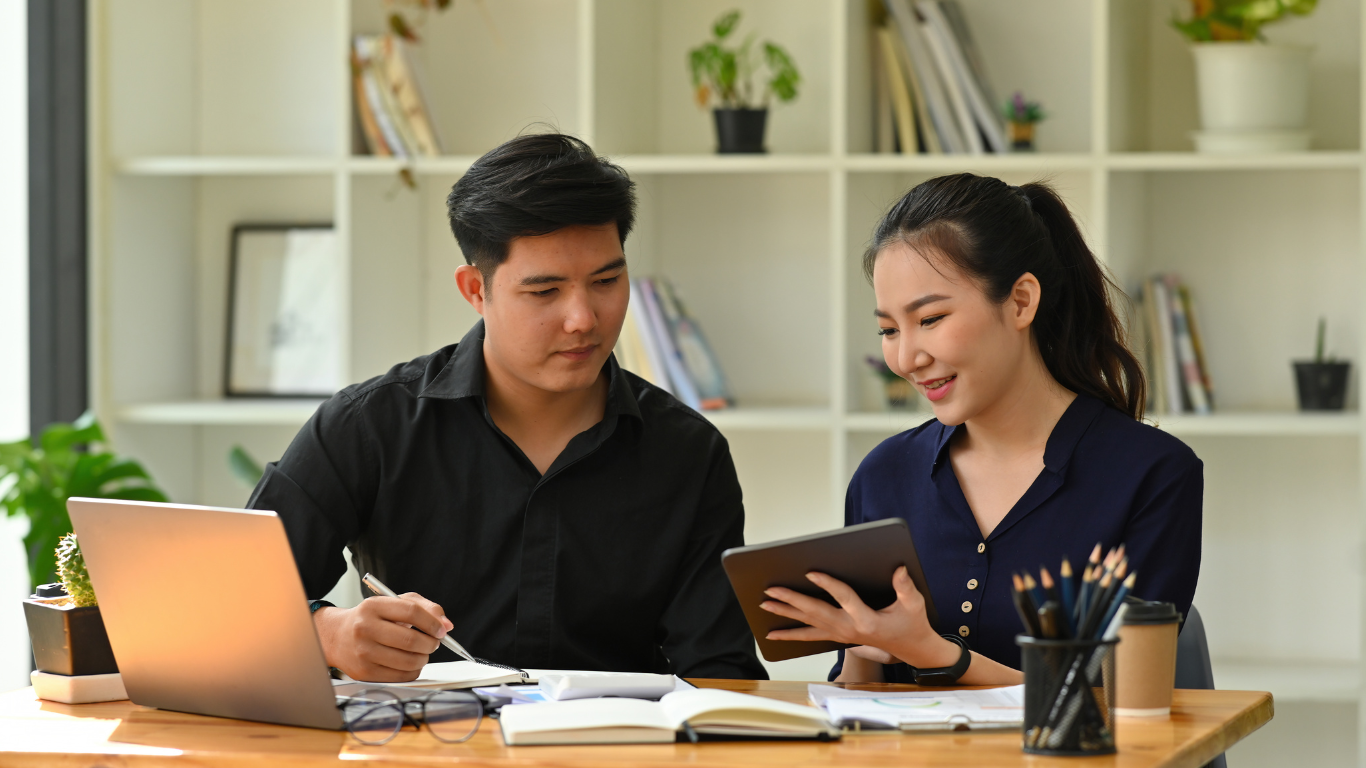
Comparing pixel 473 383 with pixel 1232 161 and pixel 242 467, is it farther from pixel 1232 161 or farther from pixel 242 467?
pixel 1232 161

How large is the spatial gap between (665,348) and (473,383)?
955 millimetres

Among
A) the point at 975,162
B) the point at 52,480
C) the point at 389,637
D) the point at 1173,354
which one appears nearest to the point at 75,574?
the point at 389,637

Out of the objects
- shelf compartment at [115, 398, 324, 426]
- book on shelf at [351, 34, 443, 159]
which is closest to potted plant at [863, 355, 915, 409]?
book on shelf at [351, 34, 443, 159]

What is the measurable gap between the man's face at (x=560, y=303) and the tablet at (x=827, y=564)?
470 mm

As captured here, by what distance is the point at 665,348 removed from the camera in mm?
2840

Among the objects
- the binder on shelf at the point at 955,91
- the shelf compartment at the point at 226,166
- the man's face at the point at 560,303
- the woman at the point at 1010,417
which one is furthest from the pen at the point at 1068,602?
the shelf compartment at the point at 226,166

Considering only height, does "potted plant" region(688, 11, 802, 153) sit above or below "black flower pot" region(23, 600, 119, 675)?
above

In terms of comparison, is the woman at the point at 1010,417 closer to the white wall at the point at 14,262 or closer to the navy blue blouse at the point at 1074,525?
the navy blue blouse at the point at 1074,525

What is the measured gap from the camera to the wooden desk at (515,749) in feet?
4.00

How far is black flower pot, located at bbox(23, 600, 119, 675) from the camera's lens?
4.93ft

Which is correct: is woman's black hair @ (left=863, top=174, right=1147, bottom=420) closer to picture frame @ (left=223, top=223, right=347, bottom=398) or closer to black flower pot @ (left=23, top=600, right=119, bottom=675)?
black flower pot @ (left=23, top=600, right=119, bottom=675)

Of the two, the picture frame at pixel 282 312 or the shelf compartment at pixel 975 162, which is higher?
the shelf compartment at pixel 975 162

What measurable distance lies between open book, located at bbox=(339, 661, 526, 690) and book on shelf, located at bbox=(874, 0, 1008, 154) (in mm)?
1652

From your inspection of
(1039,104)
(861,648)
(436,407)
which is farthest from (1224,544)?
(436,407)
